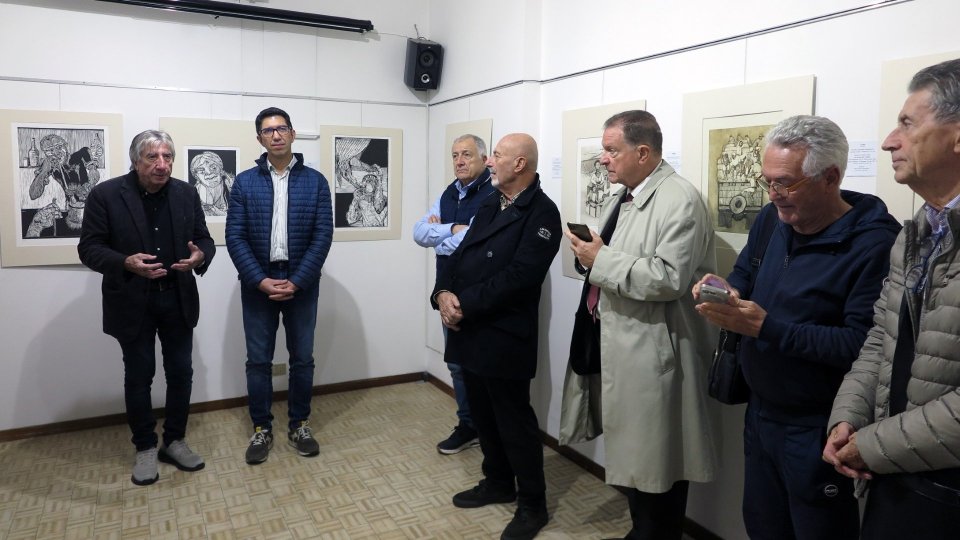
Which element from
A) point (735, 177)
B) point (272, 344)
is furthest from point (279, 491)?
point (735, 177)

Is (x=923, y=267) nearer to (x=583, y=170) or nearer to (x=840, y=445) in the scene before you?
(x=840, y=445)

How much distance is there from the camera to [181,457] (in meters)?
3.61

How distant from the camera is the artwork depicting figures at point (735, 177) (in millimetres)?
2568

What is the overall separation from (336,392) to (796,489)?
3.85m

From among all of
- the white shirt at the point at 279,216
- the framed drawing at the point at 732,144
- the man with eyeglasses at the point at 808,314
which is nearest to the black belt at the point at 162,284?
the white shirt at the point at 279,216

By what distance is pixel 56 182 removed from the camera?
4.05 meters

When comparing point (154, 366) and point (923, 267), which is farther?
point (154, 366)

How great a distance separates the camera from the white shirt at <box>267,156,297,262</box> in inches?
145

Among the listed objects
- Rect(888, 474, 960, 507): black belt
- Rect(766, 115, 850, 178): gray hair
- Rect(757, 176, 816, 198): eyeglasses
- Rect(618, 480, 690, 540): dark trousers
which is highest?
Rect(766, 115, 850, 178): gray hair

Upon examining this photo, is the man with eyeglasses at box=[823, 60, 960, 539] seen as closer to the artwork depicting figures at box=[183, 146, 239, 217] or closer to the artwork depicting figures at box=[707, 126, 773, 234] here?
the artwork depicting figures at box=[707, 126, 773, 234]

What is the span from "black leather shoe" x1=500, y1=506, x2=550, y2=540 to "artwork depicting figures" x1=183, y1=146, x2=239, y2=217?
2.85 metres

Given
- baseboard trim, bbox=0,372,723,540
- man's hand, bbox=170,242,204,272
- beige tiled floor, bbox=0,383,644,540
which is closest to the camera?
beige tiled floor, bbox=0,383,644,540

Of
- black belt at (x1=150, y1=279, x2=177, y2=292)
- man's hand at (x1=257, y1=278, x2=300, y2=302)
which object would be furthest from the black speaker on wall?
black belt at (x1=150, y1=279, x2=177, y2=292)

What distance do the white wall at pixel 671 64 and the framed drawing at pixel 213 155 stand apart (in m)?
1.44
